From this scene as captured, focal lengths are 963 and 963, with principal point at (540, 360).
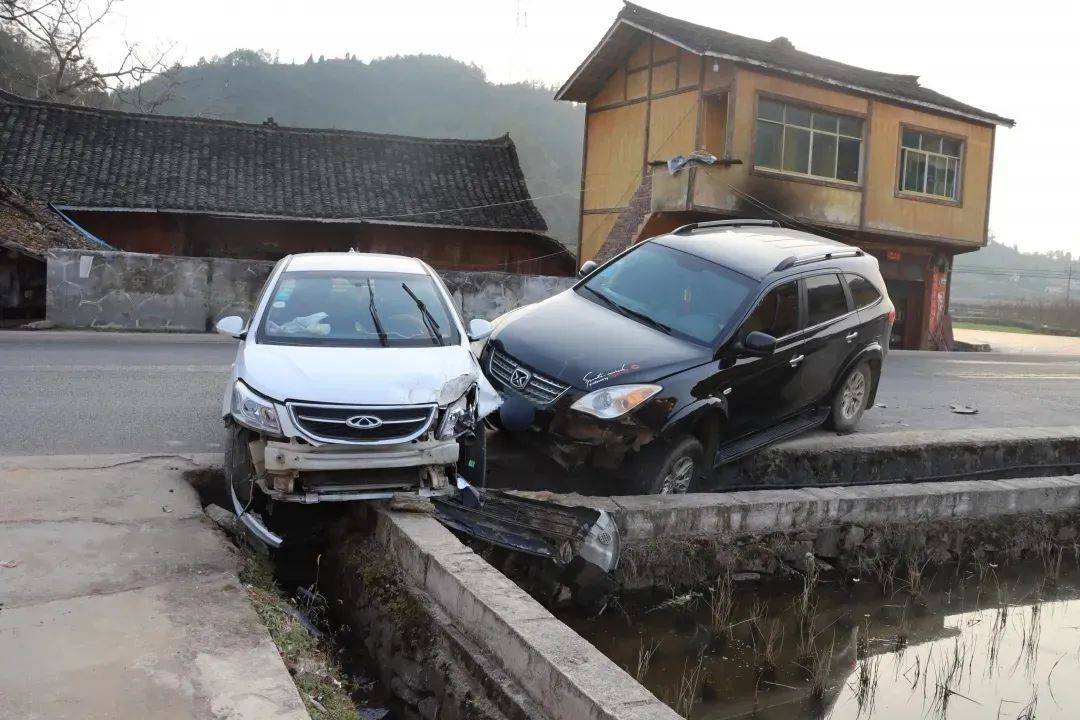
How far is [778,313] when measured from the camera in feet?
26.5

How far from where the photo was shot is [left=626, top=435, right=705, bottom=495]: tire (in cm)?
697

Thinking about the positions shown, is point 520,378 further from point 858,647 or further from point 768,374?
point 858,647

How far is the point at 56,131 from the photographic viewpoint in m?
26.7

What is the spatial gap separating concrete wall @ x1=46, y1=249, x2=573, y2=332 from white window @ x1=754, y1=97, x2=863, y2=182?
12.7 metres

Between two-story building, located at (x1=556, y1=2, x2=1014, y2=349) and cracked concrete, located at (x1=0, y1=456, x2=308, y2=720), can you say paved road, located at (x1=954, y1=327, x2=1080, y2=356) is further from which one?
cracked concrete, located at (x1=0, y1=456, x2=308, y2=720)

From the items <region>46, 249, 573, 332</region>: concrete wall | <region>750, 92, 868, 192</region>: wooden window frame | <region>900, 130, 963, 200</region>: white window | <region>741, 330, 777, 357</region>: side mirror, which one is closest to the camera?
<region>741, 330, 777, 357</region>: side mirror

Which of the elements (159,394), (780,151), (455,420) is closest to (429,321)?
(455,420)

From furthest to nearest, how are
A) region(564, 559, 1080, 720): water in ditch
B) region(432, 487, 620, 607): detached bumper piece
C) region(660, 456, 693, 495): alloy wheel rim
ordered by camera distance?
region(660, 456, 693, 495): alloy wheel rim < region(432, 487, 620, 607): detached bumper piece < region(564, 559, 1080, 720): water in ditch

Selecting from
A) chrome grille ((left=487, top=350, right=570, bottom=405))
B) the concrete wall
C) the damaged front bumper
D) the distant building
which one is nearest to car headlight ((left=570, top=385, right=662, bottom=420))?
chrome grille ((left=487, top=350, right=570, bottom=405))

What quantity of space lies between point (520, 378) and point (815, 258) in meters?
3.36

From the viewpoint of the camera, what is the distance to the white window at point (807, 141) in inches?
947

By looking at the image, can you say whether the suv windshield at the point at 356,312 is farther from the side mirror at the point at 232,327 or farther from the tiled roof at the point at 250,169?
the tiled roof at the point at 250,169

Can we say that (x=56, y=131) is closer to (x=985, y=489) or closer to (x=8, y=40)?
(x=8, y=40)

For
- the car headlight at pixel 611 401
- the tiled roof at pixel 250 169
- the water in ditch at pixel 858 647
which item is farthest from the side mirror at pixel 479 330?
the tiled roof at pixel 250 169
